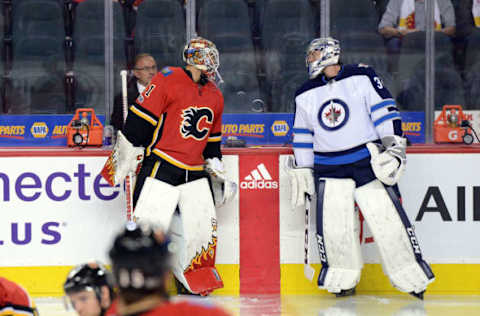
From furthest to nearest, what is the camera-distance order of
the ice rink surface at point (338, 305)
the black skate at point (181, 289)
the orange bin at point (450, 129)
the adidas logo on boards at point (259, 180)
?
the orange bin at point (450, 129)
the adidas logo on boards at point (259, 180)
the black skate at point (181, 289)
the ice rink surface at point (338, 305)

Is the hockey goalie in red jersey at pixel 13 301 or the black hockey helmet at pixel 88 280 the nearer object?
the black hockey helmet at pixel 88 280

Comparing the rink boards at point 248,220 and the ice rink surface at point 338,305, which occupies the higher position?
the rink boards at point 248,220

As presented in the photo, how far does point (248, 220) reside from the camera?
522 centimetres

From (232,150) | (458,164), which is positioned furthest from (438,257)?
(232,150)

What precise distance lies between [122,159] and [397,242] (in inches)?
58.2

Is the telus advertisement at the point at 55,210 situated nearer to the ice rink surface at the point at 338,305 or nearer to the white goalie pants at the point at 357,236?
the ice rink surface at the point at 338,305

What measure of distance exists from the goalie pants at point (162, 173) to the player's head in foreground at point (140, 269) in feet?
9.65

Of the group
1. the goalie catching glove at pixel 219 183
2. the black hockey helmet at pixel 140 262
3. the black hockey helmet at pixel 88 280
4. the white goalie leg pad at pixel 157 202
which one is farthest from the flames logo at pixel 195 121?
the black hockey helmet at pixel 140 262

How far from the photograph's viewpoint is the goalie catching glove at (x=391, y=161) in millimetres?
4781

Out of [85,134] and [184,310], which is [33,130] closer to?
[85,134]

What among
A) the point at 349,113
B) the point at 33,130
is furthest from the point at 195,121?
the point at 33,130

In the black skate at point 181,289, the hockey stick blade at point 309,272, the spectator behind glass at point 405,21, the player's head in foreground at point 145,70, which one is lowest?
the black skate at point 181,289

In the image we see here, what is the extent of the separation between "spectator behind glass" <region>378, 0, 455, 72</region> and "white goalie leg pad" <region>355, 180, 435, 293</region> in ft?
8.46

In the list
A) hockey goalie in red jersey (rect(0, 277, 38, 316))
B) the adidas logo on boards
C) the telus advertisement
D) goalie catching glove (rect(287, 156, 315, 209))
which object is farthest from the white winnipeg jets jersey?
hockey goalie in red jersey (rect(0, 277, 38, 316))
